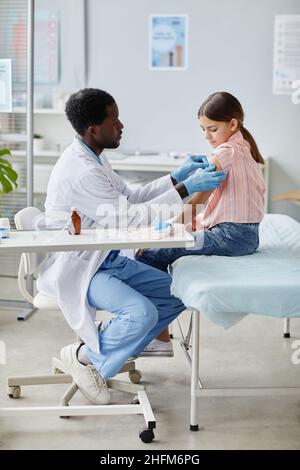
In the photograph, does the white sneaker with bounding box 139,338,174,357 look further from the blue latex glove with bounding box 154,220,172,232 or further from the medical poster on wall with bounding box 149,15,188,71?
the medical poster on wall with bounding box 149,15,188,71

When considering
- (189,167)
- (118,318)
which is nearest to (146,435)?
(118,318)

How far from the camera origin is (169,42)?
4.92 m

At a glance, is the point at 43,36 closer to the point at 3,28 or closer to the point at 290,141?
the point at 3,28

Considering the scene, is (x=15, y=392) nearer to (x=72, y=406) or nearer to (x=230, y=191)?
(x=72, y=406)

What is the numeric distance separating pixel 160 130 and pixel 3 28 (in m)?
1.16

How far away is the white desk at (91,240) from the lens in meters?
→ 2.51

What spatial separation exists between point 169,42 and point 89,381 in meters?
2.65

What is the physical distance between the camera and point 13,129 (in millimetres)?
4480

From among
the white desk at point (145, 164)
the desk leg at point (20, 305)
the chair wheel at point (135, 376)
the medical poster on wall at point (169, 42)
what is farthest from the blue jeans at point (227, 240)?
the medical poster on wall at point (169, 42)

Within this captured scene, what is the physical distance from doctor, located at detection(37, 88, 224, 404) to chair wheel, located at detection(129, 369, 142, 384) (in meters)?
0.27

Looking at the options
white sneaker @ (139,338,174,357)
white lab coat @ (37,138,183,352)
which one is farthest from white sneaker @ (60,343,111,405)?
white sneaker @ (139,338,174,357)

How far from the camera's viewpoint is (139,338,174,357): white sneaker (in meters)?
3.17

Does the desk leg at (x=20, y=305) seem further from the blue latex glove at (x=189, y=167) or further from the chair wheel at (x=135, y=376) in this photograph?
the blue latex glove at (x=189, y=167)
